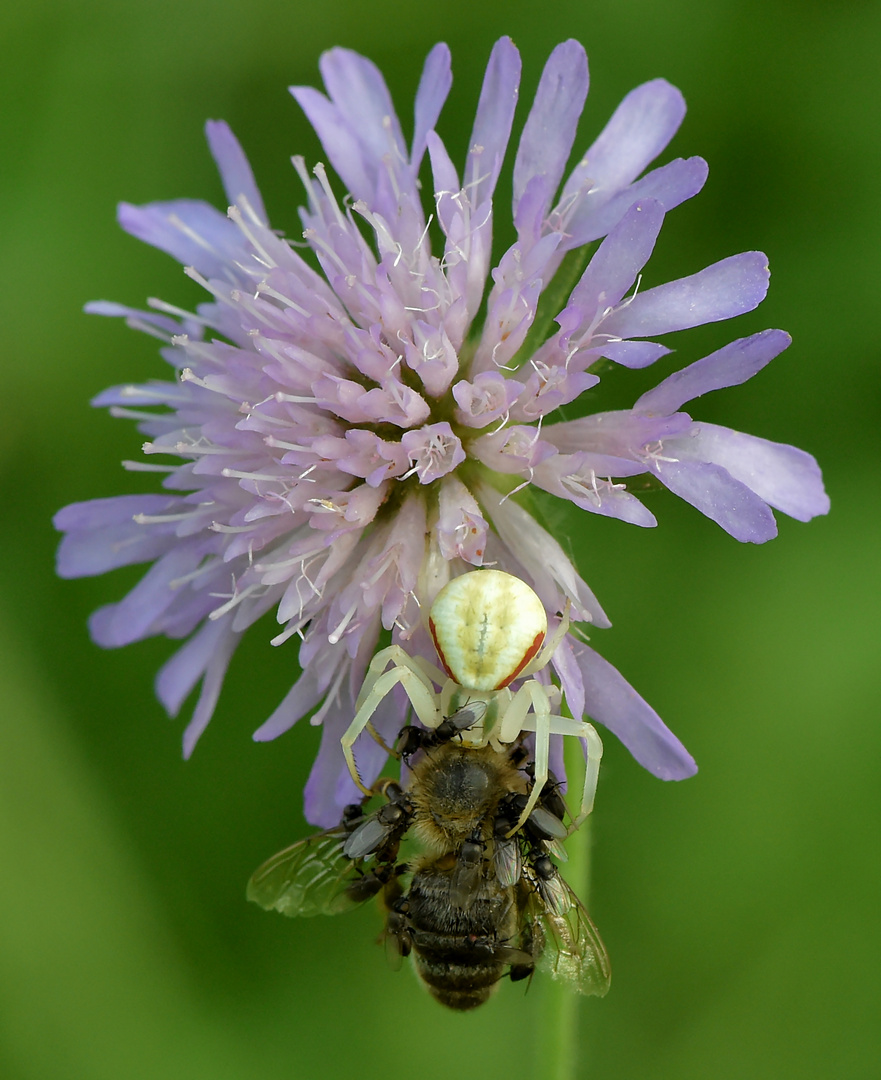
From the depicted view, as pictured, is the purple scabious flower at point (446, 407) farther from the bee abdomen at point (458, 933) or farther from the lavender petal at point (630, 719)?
the bee abdomen at point (458, 933)

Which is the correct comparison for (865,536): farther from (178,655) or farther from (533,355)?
(178,655)

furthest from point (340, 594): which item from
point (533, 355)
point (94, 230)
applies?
point (94, 230)

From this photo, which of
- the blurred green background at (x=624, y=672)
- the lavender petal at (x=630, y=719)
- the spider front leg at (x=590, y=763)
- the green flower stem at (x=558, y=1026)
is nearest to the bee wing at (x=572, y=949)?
the spider front leg at (x=590, y=763)

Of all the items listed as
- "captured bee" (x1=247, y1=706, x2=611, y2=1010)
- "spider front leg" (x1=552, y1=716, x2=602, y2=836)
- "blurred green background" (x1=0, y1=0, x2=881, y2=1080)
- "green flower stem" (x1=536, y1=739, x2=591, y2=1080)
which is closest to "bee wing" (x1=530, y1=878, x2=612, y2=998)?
"captured bee" (x1=247, y1=706, x2=611, y2=1010)

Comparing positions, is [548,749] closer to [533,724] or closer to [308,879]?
[533,724]

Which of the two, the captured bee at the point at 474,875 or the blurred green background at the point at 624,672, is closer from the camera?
the captured bee at the point at 474,875

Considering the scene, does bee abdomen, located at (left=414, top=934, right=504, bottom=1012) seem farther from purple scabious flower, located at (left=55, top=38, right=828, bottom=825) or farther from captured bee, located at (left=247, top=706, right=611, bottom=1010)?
purple scabious flower, located at (left=55, top=38, right=828, bottom=825)
